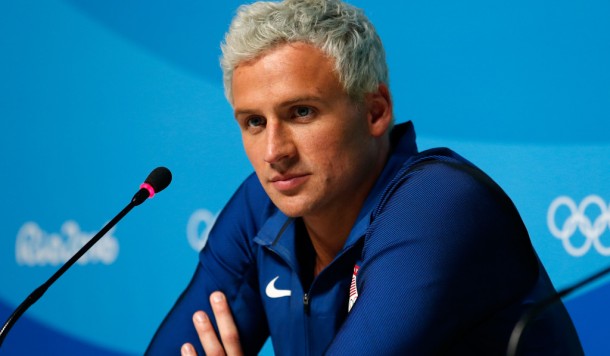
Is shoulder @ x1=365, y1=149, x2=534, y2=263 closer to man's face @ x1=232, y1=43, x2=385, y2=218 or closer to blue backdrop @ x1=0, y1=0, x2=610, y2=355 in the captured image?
man's face @ x1=232, y1=43, x2=385, y2=218

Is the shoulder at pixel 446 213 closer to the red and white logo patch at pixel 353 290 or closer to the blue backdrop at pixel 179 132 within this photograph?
the red and white logo patch at pixel 353 290

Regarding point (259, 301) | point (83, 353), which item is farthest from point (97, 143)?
point (259, 301)

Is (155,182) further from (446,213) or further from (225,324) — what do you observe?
(446,213)

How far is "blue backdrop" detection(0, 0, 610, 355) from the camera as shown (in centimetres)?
215

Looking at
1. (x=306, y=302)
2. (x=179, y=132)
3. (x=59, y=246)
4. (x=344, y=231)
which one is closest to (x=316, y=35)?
(x=344, y=231)

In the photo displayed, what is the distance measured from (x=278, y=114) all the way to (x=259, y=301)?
19.1 inches

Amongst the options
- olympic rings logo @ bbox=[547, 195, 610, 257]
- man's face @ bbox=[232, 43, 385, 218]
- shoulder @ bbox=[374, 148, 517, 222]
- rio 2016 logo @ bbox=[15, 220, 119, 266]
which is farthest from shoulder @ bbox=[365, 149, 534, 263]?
rio 2016 logo @ bbox=[15, 220, 119, 266]

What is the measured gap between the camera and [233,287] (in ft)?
6.14

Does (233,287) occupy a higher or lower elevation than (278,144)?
lower

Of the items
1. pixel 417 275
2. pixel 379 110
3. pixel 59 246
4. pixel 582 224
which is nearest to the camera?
pixel 417 275

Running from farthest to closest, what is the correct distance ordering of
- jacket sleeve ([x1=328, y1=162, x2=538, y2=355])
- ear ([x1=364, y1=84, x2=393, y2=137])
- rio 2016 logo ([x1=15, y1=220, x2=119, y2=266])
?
rio 2016 logo ([x1=15, y1=220, x2=119, y2=266])
ear ([x1=364, y1=84, x2=393, y2=137])
jacket sleeve ([x1=328, y1=162, x2=538, y2=355])

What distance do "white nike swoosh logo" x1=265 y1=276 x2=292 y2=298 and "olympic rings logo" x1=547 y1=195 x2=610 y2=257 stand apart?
29.9 inches

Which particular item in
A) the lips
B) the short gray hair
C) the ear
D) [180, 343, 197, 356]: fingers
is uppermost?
the short gray hair

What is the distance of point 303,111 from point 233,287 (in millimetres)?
479
